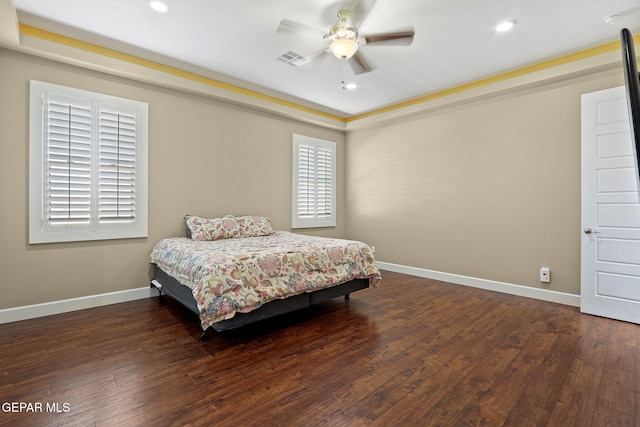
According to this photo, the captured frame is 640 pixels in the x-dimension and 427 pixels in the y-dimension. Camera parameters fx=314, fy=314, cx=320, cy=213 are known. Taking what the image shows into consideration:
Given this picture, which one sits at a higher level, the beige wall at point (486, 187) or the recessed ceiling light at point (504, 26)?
the recessed ceiling light at point (504, 26)

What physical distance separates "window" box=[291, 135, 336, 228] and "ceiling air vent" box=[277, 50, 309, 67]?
1779 millimetres

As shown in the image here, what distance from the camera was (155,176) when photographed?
3.90 m

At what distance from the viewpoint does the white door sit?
124 inches

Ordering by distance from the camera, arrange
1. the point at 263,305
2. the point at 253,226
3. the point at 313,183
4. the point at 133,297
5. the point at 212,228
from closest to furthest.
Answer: the point at 263,305, the point at 133,297, the point at 212,228, the point at 253,226, the point at 313,183

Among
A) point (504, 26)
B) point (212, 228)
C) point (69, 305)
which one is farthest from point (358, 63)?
A: point (69, 305)

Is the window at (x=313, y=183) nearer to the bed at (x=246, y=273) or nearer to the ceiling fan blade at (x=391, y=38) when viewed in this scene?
the bed at (x=246, y=273)

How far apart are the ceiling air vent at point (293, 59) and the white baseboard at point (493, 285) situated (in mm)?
3596

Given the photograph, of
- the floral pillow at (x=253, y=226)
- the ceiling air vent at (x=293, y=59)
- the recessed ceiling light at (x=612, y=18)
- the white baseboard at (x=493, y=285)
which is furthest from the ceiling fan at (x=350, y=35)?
the white baseboard at (x=493, y=285)

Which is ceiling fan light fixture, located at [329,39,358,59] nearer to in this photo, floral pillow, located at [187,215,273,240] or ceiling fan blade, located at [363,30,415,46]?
ceiling fan blade, located at [363,30,415,46]

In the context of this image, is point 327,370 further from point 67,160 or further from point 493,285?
point 67,160

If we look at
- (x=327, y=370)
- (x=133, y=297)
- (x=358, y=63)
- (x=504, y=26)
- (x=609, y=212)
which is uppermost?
(x=504, y=26)

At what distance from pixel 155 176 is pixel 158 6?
1.89 metres

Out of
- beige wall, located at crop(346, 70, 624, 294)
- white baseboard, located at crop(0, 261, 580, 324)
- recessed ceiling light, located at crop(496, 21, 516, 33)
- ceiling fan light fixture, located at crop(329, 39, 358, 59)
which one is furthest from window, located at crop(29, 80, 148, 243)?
recessed ceiling light, located at crop(496, 21, 516, 33)

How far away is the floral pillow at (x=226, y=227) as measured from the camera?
3918 mm
